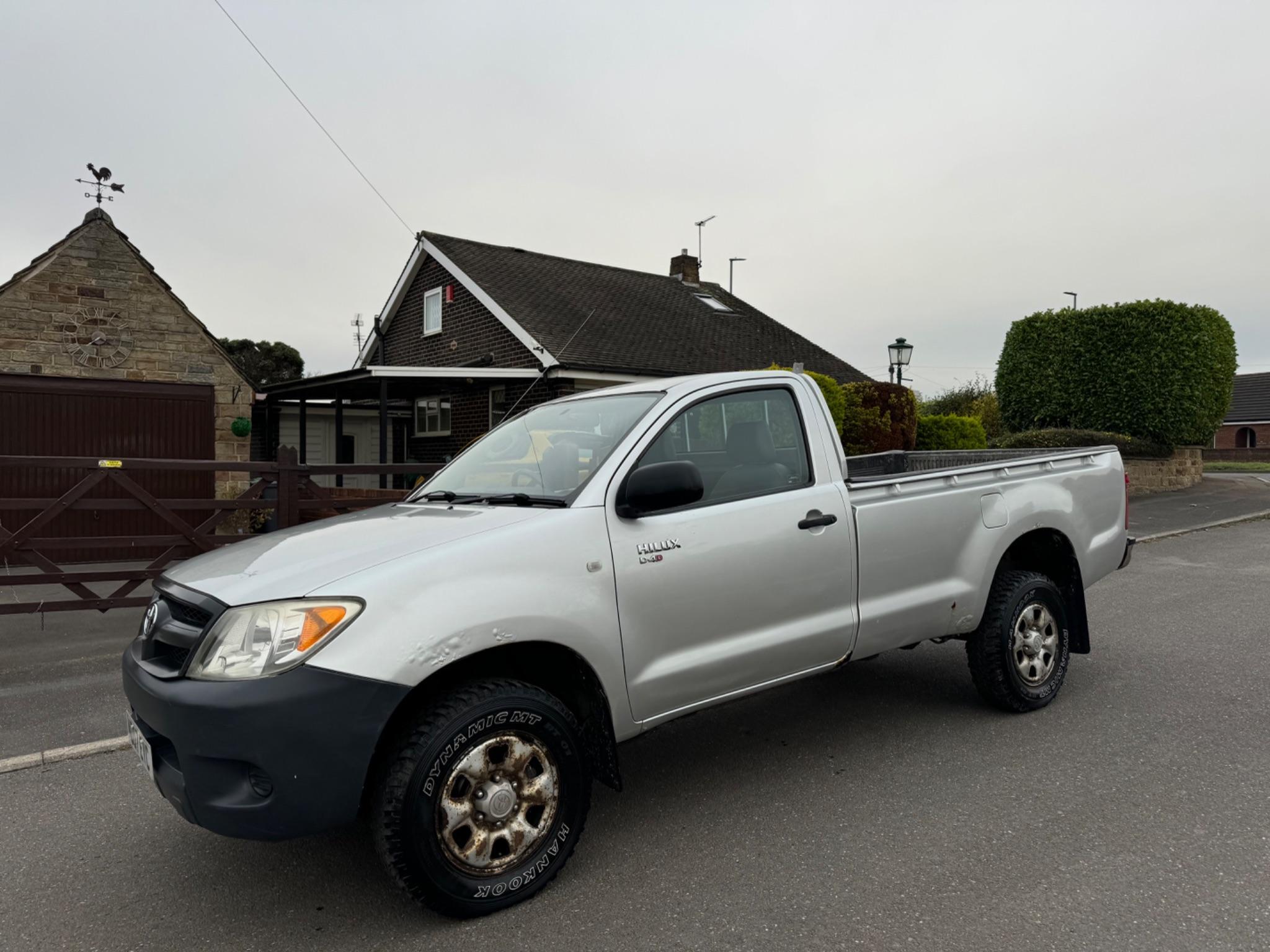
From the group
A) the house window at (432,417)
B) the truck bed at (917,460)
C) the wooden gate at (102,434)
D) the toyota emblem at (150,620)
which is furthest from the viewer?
the house window at (432,417)

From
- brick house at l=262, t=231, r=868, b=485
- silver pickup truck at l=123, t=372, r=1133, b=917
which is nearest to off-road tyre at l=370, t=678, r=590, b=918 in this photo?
silver pickup truck at l=123, t=372, r=1133, b=917

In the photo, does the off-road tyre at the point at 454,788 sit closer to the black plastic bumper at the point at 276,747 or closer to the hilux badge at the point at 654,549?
the black plastic bumper at the point at 276,747

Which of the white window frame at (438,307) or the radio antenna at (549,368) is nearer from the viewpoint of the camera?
the radio antenna at (549,368)

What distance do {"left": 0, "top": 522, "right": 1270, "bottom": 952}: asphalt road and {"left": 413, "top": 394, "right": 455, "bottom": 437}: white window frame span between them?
14.5 meters

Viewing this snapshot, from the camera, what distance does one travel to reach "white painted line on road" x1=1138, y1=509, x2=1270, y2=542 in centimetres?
A: 1241

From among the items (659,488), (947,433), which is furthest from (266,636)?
(947,433)

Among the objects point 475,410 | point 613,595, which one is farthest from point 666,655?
point 475,410

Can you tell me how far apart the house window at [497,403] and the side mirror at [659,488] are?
46.2 ft

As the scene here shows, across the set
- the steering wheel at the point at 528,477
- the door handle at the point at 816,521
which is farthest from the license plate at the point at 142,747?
the door handle at the point at 816,521

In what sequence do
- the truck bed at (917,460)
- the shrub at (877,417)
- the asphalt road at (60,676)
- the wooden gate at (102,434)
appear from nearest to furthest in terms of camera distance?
the asphalt road at (60,676), the truck bed at (917,460), the wooden gate at (102,434), the shrub at (877,417)

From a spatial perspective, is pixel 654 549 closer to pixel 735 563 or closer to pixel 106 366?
pixel 735 563

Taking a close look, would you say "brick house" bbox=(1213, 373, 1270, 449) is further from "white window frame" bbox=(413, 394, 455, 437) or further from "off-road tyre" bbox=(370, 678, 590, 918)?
"off-road tyre" bbox=(370, 678, 590, 918)

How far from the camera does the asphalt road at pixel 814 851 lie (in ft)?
9.14

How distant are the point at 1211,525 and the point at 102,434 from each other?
16.5 m
